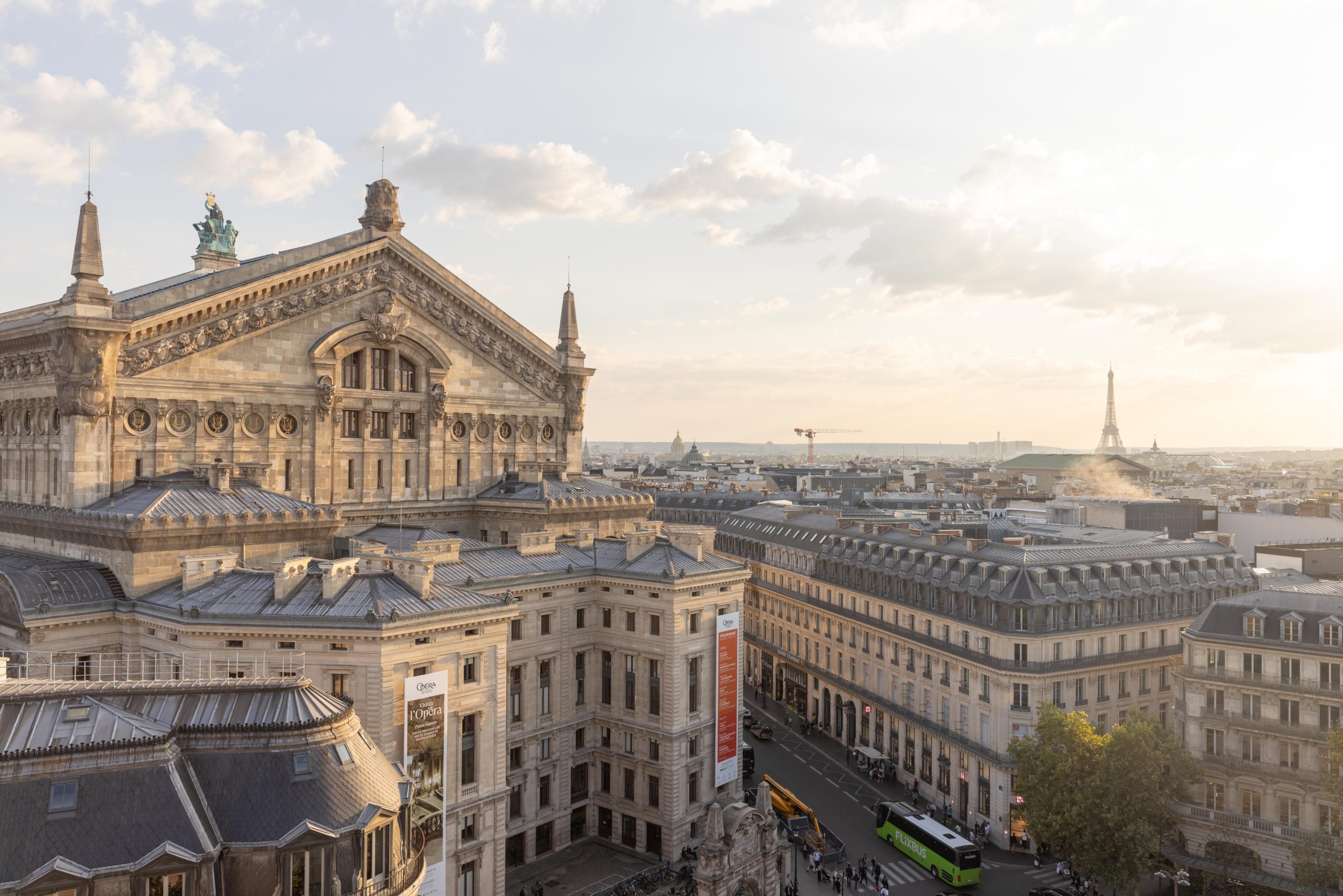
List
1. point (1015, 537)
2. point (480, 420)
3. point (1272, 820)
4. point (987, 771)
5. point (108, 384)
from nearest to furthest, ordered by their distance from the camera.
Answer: point (108, 384) < point (1272, 820) < point (987, 771) < point (480, 420) < point (1015, 537)

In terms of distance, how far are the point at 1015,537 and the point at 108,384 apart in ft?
229

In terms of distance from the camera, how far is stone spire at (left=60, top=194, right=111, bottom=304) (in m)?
55.7

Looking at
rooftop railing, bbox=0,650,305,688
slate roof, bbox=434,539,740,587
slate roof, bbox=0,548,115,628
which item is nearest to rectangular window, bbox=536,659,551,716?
slate roof, bbox=434,539,740,587

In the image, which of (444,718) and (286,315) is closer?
(444,718)

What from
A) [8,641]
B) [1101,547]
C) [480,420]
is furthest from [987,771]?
[8,641]

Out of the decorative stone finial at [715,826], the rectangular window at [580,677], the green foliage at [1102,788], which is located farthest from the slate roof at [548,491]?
the green foliage at [1102,788]

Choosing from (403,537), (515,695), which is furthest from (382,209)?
(515,695)

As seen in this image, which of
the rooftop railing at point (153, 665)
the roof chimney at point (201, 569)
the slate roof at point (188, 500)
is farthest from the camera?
the slate roof at point (188, 500)

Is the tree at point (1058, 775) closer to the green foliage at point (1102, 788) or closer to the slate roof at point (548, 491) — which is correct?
the green foliage at point (1102, 788)

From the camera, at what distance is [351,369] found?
2699 inches

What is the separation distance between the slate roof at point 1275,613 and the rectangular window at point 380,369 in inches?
2288

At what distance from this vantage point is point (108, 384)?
56.2 meters

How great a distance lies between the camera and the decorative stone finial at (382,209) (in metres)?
70.5

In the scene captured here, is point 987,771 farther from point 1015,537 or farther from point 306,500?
point 306,500
